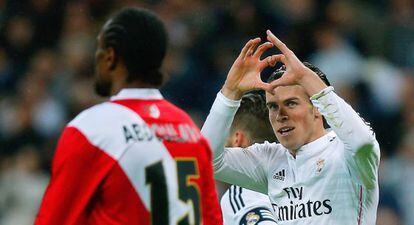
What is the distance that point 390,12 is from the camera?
1037cm

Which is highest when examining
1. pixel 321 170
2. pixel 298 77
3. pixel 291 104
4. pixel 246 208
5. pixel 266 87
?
pixel 298 77

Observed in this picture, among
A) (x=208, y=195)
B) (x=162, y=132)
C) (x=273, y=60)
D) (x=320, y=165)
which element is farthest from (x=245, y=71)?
(x=162, y=132)

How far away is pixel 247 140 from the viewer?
20.7 feet

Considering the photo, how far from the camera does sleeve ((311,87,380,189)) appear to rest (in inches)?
189

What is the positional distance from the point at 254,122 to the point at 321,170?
1170 millimetres

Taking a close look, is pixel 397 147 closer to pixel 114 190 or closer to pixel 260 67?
pixel 260 67

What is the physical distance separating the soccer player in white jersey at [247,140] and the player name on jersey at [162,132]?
5.83 ft

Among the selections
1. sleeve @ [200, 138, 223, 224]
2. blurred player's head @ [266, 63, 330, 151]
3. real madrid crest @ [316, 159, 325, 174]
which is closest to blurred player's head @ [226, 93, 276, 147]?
blurred player's head @ [266, 63, 330, 151]

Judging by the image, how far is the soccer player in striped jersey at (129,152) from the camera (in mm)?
3725

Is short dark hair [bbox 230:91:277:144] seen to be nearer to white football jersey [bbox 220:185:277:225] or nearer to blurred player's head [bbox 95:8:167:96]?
white football jersey [bbox 220:185:277:225]

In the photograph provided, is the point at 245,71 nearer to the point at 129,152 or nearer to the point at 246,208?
the point at 246,208

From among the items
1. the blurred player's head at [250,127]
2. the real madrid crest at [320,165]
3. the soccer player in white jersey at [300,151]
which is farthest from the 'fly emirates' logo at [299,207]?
the blurred player's head at [250,127]

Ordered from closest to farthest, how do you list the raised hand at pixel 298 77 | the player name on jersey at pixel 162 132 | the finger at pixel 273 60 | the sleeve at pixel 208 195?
the player name on jersey at pixel 162 132
the sleeve at pixel 208 195
the raised hand at pixel 298 77
the finger at pixel 273 60

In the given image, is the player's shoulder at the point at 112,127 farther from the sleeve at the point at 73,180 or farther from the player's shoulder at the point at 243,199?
the player's shoulder at the point at 243,199
